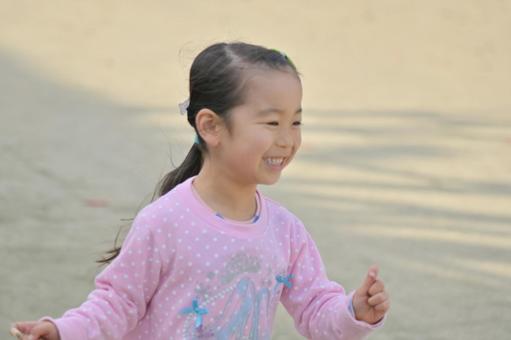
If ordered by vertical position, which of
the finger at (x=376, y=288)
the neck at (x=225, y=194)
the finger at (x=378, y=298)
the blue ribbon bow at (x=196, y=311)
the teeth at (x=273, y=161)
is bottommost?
the blue ribbon bow at (x=196, y=311)

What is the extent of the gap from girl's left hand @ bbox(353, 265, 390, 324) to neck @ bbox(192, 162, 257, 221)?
348mm

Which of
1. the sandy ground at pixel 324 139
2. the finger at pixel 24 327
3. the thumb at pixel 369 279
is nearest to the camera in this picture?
the finger at pixel 24 327

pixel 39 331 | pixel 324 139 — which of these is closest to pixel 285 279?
pixel 39 331

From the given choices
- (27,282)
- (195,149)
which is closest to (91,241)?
(27,282)

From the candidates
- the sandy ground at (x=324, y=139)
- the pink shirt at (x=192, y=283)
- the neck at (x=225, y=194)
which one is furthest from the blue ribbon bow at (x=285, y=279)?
the sandy ground at (x=324, y=139)

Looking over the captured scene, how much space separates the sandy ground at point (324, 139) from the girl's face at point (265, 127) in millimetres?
761

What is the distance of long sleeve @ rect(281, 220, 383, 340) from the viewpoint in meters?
2.65

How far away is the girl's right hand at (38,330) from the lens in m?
2.30

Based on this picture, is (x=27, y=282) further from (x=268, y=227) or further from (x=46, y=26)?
(x=46, y=26)

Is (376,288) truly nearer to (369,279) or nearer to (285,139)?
(369,279)

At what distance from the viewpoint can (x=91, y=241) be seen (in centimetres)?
502

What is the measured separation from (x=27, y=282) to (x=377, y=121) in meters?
3.52

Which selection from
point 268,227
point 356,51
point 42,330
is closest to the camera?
point 42,330

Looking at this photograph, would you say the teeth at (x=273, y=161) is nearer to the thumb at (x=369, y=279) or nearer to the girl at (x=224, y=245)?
the girl at (x=224, y=245)
